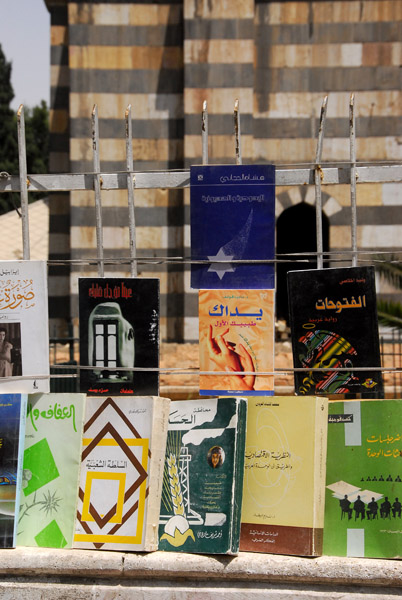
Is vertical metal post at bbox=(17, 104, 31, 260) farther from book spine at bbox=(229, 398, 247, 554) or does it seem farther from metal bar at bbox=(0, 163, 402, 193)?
book spine at bbox=(229, 398, 247, 554)

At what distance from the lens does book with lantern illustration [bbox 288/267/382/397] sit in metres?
3.92

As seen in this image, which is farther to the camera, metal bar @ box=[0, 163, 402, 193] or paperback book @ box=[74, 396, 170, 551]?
metal bar @ box=[0, 163, 402, 193]

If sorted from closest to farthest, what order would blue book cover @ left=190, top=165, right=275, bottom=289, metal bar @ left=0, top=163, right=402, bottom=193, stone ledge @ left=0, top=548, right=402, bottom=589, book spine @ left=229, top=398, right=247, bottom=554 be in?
stone ledge @ left=0, top=548, right=402, bottom=589 < book spine @ left=229, top=398, right=247, bottom=554 < blue book cover @ left=190, top=165, right=275, bottom=289 < metal bar @ left=0, top=163, right=402, bottom=193

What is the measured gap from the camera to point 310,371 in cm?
400

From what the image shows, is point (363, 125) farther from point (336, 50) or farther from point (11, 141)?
point (11, 141)

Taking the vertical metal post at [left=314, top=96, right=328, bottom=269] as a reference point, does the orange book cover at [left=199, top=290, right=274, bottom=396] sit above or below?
below

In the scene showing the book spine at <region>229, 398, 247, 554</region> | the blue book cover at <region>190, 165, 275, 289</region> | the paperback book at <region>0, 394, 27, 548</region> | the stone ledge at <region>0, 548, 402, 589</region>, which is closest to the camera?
the stone ledge at <region>0, 548, 402, 589</region>

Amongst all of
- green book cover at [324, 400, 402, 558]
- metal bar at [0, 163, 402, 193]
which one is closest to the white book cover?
metal bar at [0, 163, 402, 193]

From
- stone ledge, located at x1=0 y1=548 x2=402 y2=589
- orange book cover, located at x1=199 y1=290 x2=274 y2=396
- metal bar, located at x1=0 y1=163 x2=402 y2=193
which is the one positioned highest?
metal bar, located at x1=0 y1=163 x2=402 y2=193

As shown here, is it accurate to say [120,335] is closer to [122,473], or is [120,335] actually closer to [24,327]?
[24,327]

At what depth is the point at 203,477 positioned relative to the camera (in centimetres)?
385

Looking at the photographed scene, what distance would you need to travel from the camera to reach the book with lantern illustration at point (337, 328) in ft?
12.9

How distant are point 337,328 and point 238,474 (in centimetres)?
87

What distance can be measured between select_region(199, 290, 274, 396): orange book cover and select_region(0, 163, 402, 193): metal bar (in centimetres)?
62
